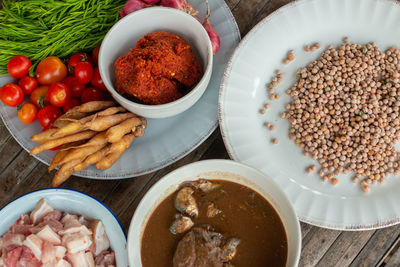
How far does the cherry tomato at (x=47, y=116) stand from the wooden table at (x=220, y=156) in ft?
1.03

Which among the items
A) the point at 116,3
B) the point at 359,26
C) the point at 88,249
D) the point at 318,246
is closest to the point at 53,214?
the point at 88,249

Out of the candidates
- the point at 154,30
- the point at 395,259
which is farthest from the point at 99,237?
the point at 395,259

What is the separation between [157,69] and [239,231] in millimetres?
885

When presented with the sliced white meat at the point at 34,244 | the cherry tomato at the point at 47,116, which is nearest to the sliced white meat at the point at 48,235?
the sliced white meat at the point at 34,244

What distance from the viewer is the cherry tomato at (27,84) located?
6.77 feet

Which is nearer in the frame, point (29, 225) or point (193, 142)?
point (29, 225)

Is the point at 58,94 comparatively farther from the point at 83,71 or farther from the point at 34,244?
the point at 34,244

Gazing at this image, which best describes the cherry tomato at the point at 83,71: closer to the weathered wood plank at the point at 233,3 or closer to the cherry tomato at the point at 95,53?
the cherry tomato at the point at 95,53

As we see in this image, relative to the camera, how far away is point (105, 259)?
1.83 m

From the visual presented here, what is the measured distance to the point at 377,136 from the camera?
76.9 inches

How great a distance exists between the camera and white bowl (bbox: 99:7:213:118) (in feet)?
5.88

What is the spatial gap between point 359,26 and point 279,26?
0.47m

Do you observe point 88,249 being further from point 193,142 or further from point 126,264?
point 193,142

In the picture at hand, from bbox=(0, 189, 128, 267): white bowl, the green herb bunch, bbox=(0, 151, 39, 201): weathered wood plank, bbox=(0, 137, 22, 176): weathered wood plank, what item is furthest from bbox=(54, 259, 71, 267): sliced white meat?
the green herb bunch
